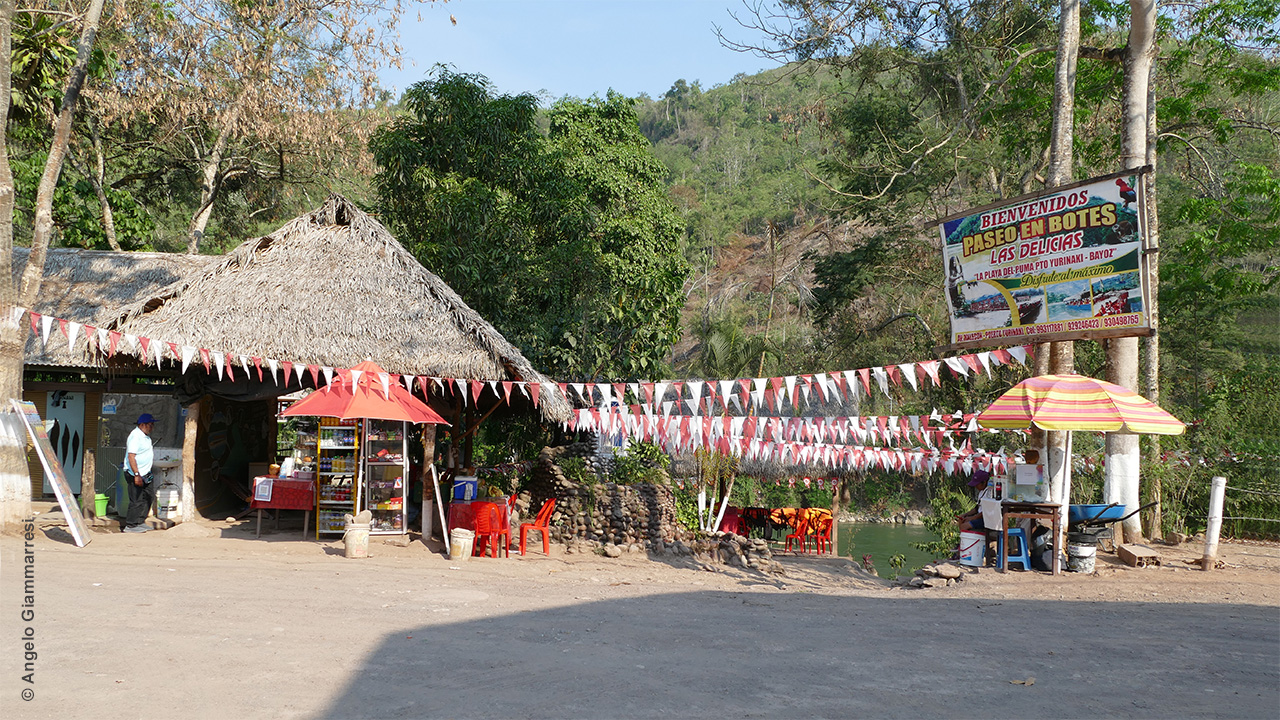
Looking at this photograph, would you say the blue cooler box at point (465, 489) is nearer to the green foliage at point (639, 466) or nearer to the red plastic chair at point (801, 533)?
the green foliage at point (639, 466)

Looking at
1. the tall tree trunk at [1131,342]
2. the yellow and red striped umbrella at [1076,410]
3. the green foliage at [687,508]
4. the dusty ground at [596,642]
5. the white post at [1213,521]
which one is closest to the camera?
the dusty ground at [596,642]

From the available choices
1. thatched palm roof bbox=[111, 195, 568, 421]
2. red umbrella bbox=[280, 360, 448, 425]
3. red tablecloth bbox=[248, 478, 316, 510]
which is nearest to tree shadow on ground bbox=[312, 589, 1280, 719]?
red umbrella bbox=[280, 360, 448, 425]

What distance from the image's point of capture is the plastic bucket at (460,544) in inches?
376

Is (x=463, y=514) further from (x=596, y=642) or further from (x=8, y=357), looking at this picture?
(x=8, y=357)

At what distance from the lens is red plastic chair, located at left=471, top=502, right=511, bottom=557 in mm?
9891

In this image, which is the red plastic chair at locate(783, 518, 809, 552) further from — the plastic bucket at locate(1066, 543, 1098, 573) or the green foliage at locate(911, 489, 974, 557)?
the plastic bucket at locate(1066, 543, 1098, 573)

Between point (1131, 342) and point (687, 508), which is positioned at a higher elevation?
point (1131, 342)

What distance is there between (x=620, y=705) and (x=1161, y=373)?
2141cm

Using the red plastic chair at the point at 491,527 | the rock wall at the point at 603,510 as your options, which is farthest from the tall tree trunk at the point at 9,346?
the rock wall at the point at 603,510

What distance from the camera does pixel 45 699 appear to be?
4023 millimetres

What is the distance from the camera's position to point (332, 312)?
34.3 ft

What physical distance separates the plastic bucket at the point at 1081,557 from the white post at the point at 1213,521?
131 cm

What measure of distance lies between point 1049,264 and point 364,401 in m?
7.75

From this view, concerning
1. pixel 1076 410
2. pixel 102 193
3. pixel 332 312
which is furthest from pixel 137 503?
pixel 1076 410
